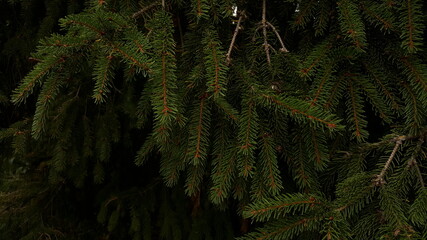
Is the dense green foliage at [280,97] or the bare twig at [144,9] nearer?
the dense green foliage at [280,97]

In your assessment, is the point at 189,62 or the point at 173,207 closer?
the point at 189,62

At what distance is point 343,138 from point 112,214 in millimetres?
1667

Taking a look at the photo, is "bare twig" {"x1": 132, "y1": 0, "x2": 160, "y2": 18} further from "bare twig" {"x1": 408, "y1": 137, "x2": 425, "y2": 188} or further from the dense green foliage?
"bare twig" {"x1": 408, "y1": 137, "x2": 425, "y2": 188}

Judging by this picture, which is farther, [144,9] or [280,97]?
[144,9]

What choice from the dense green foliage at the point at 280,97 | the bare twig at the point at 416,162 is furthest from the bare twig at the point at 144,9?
the bare twig at the point at 416,162

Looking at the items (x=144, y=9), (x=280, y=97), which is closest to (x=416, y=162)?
(x=280, y=97)

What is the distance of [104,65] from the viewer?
112 centimetres

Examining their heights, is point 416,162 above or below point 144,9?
below

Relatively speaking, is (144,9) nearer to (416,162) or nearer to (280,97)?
(280,97)

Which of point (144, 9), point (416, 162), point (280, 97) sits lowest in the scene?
point (416, 162)

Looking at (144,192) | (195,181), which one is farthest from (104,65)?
(144,192)

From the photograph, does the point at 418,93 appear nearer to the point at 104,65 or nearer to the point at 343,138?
the point at 343,138

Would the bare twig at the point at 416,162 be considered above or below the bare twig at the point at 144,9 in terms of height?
below

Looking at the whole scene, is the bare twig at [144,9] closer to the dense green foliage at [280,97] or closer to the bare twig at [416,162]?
the dense green foliage at [280,97]
